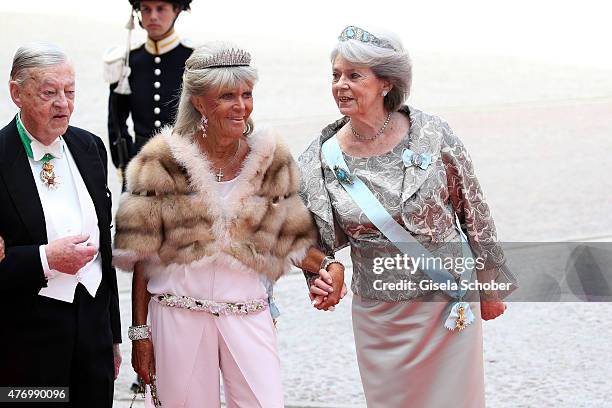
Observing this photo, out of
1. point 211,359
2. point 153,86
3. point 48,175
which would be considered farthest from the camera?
point 153,86

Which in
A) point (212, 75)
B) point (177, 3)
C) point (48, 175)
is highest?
point (177, 3)

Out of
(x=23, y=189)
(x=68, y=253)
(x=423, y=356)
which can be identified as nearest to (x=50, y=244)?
(x=68, y=253)

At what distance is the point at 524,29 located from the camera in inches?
642

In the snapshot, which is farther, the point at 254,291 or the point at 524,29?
the point at 524,29

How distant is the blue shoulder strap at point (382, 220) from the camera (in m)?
4.13

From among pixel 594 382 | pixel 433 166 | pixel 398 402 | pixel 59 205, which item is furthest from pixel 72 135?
pixel 594 382

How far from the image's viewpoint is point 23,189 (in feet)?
12.0

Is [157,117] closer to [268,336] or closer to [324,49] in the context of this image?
[268,336]

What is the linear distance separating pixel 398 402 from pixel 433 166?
901 millimetres

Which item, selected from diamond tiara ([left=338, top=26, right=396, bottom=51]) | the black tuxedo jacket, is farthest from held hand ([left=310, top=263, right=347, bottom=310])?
the black tuxedo jacket

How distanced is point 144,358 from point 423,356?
1.04 m

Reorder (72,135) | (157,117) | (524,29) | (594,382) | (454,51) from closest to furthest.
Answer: (72,135) → (594,382) → (157,117) → (454,51) → (524,29)

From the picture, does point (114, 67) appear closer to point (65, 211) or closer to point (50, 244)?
point (65, 211)

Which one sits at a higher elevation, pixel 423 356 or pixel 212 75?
pixel 212 75
